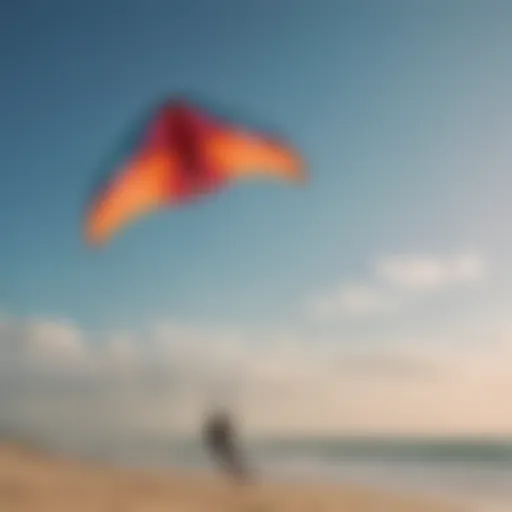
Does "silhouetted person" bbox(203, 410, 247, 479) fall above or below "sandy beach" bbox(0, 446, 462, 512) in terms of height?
above

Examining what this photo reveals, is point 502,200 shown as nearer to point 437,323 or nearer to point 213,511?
point 437,323

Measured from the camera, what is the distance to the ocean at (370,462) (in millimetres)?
3801

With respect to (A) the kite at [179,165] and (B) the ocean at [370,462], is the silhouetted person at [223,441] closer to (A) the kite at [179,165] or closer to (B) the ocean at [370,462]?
(B) the ocean at [370,462]

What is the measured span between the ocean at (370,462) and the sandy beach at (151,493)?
20 centimetres

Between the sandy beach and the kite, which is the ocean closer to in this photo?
the sandy beach

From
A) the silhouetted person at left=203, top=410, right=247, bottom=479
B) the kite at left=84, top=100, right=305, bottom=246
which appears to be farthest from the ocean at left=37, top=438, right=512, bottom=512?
the kite at left=84, top=100, right=305, bottom=246


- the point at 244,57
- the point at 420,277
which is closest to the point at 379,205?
the point at 420,277

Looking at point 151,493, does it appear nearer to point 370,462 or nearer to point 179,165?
point 179,165

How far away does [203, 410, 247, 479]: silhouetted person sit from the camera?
3.42m

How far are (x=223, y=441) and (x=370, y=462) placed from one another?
7.87 feet

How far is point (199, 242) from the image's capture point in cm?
351

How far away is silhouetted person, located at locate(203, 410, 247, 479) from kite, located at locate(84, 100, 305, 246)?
858 millimetres

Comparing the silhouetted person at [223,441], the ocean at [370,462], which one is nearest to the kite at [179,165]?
the silhouetted person at [223,441]

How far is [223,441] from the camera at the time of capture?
342 centimetres
